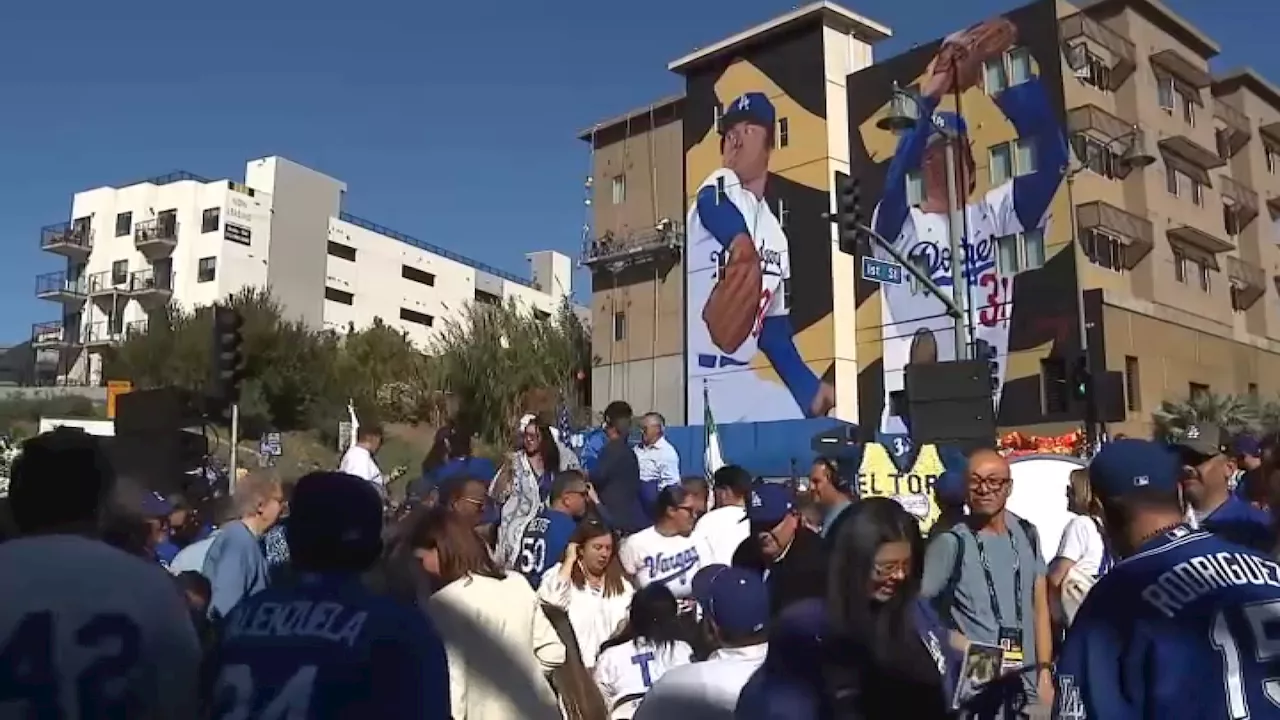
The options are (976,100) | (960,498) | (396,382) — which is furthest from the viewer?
(396,382)

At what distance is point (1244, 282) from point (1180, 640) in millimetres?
41900

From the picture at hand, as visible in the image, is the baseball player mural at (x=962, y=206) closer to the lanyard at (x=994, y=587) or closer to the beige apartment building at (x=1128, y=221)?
the beige apartment building at (x=1128, y=221)

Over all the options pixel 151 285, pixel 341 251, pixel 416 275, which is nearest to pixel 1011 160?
pixel 341 251

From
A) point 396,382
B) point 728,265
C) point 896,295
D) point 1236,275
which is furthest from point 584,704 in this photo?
point 396,382

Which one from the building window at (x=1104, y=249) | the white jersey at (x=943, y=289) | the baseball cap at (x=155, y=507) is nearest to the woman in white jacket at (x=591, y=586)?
the baseball cap at (x=155, y=507)

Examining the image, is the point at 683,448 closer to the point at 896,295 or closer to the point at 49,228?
the point at 896,295

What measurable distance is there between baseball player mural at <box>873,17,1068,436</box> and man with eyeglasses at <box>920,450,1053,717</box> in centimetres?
2840

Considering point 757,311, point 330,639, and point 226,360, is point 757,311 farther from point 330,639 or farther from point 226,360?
point 330,639

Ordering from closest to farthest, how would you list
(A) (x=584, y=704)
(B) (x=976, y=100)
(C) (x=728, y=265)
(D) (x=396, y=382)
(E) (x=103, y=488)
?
(E) (x=103, y=488), (A) (x=584, y=704), (B) (x=976, y=100), (C) (x=728, y=265), (D) (x=396, y=382)

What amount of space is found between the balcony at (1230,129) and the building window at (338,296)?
4740 cm

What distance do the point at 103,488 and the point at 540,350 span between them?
142 ft

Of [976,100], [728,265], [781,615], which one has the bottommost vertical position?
[781,615]

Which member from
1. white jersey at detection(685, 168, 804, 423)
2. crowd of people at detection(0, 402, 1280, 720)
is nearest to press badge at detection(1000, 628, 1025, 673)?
crowd of people at detection(0, 402, 1280, 720)

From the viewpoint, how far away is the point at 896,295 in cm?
3678
